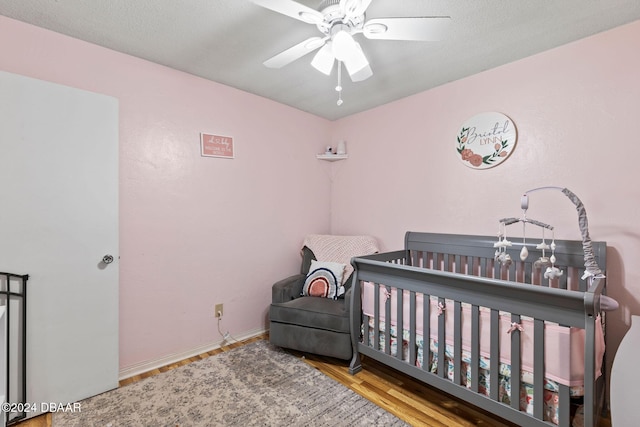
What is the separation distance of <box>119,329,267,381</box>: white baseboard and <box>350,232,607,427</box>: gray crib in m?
1.12

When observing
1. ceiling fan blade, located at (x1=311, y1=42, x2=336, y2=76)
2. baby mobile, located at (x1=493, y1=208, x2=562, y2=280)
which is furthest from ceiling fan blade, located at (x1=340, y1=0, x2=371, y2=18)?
baby mobile, located at (x1=493, y1=208, x2=562, y2=280)

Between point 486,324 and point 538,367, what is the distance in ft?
0.83

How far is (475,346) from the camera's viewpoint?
1.50 meters

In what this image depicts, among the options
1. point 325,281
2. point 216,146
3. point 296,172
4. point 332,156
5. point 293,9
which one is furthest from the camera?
point 332,156

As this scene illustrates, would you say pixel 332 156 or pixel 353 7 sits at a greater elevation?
pixel 353 7

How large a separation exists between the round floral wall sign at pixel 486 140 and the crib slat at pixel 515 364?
4.17 ft

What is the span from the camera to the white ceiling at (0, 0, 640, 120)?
1.51 meters

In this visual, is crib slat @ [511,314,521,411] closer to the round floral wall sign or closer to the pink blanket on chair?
the round floral wall sign

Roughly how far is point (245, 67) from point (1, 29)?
1.35 m

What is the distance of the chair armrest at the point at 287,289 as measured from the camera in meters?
2.46

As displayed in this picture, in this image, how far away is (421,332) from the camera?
1.74 m

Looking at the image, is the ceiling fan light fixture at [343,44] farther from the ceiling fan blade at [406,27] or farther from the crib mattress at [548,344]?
the crib mattress at [548,344]

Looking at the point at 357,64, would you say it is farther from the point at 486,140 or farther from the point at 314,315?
the point at 314,315

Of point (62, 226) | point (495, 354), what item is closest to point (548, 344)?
point (495, 354)
